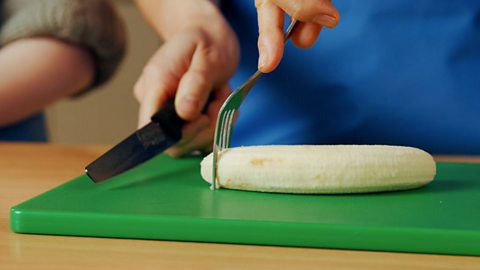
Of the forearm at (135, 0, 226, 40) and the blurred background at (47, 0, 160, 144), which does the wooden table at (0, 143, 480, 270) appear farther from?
the blurred background at (47, 0, 160, 144)

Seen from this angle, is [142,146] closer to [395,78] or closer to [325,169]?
[325,169]

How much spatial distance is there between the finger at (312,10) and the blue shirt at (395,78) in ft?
1.37

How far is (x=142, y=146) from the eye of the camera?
112cm

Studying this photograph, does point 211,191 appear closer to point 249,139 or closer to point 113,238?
point 113,238

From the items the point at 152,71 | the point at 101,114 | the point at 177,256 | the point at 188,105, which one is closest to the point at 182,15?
the point at 152,71

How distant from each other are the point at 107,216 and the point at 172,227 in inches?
2.9

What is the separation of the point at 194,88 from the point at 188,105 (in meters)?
0.03

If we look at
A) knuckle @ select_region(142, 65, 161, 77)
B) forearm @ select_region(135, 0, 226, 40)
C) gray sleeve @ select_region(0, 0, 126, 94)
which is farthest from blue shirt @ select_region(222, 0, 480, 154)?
gray sleeve @ select_region(0, 0, 126, 94)

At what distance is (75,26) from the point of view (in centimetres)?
173

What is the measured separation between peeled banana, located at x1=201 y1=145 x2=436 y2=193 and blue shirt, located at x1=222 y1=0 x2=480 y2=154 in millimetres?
469

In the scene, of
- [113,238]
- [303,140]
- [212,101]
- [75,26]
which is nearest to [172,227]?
[113,238]

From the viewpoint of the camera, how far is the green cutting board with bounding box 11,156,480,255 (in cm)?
77

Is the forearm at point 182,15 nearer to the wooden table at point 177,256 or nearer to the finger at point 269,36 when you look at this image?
the finger at point 269,36

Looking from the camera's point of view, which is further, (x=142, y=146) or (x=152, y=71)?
(x=152, y=71)
